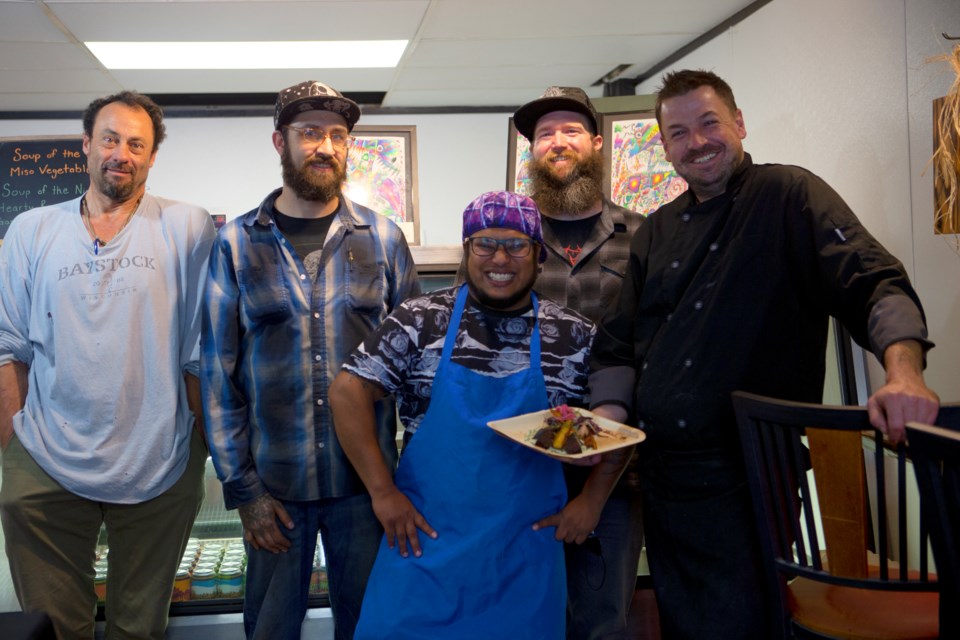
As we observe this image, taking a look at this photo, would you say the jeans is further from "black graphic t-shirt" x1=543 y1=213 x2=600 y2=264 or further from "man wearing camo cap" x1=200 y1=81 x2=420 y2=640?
"black graphic t-shirt" x1=543 y1=213 x2=600 y2=264

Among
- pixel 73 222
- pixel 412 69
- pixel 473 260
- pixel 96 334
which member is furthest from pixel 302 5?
pixel 473 260

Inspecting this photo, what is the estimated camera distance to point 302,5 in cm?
412

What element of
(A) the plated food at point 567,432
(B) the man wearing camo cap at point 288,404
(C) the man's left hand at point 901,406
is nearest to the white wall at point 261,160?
(B) the man wearing camo cap at point 288,404

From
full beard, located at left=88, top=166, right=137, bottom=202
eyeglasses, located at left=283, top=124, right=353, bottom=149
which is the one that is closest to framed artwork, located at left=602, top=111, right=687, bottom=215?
eyeglasses, located at left=283, top=124, right=353, bottom=149

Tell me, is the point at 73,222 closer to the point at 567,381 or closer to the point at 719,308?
the point at 567,381

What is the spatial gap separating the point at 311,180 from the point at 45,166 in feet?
7.09

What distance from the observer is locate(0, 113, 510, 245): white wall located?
629 centimetres

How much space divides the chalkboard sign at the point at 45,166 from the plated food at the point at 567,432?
9.29 feet

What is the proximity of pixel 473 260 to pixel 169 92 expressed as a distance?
15.3ft

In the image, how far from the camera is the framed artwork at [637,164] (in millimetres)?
4031

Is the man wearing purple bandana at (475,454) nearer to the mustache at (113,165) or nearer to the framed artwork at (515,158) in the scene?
the mustache at (113,165)

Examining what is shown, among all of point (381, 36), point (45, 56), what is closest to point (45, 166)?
point (45, 56)

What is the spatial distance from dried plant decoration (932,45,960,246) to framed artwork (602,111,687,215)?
1.62 m

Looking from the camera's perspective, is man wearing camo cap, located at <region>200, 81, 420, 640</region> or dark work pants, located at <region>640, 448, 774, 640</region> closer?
dark work pants, located at <region>640, 448, 774, 640</region>
